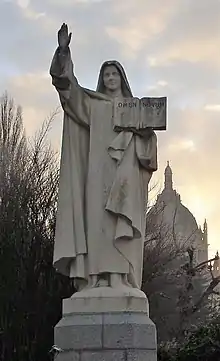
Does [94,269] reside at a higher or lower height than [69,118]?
lower

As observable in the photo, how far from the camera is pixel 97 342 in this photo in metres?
7.52

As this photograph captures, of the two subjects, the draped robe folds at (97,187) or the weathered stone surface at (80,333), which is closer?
the weathered stone surface at (80,333)

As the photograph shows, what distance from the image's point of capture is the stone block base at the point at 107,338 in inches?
295

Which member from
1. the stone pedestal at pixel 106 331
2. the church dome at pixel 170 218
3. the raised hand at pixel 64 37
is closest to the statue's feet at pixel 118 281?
the stone pedestal at pixel 106 331

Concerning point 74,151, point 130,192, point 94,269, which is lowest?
point 94,269

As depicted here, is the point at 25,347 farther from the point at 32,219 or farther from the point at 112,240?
the point at 112,240

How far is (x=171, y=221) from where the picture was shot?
120 ft

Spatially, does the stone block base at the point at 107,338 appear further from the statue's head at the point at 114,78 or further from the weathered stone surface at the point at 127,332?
the statue's head at the point at 114,78

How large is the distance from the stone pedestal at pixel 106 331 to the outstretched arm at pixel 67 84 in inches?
88.3

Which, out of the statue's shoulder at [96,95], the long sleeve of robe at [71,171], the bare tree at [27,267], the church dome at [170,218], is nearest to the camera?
the long sleeve of robe at [71,171]

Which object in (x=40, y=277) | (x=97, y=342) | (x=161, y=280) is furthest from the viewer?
(x=161, y=280)

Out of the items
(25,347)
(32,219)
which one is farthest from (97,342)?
(32,219)

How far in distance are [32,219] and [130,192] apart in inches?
423

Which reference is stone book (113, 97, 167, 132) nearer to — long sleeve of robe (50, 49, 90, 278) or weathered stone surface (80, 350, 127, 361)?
long sleeve of robe (50, 49, 90, 278)
